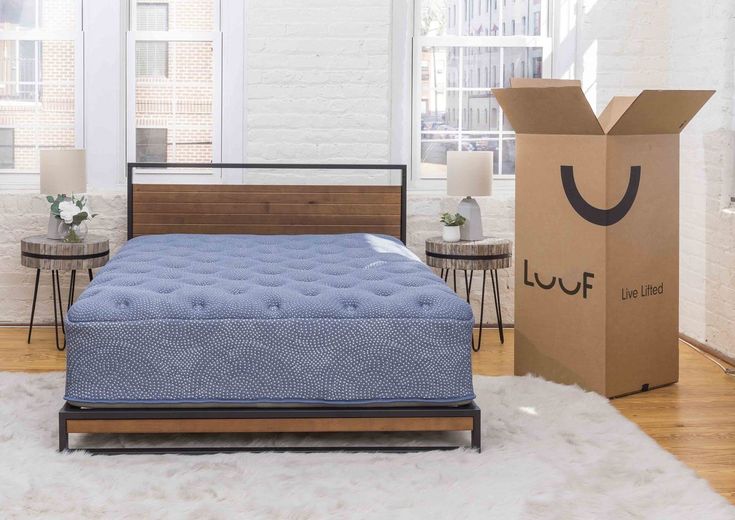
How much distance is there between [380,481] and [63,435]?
1037mm

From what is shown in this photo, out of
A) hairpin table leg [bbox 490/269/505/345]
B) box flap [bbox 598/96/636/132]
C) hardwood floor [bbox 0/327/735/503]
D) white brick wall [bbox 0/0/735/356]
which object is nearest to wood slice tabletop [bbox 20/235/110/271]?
hardwood floor [bbox 0/327/735/503]

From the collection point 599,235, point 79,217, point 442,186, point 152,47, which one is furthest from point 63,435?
point 442,186

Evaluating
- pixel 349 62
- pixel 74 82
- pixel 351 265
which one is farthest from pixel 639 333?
pixel 74 82

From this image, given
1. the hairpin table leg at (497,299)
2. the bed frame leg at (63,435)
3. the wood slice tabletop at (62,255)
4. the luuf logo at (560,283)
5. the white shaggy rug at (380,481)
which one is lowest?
the white shaggy rug at (380,481)

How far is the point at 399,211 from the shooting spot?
5.39 metres

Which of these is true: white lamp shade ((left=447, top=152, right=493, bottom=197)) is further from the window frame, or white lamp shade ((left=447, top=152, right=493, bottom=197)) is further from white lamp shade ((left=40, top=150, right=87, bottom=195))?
white lamp shade ((left=40, top=150, right=87, bottom=195))

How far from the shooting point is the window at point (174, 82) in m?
5.51

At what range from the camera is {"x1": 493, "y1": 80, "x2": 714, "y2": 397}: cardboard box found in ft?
13.4

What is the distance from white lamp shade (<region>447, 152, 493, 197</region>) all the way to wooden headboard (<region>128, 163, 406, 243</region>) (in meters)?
0.36

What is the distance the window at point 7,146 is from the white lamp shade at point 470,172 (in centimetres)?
234

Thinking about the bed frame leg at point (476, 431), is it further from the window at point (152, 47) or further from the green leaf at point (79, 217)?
the window at point (152, 47)

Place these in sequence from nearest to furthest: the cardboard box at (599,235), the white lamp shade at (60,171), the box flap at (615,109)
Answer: the cardboard box at (599,235) → the box flap at (615,109) → the white lamp shade at (60,171)

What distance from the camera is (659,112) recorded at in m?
4.09

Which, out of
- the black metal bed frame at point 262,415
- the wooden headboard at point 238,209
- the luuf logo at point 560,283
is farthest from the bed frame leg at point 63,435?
the wooden headboard at point 238,209
